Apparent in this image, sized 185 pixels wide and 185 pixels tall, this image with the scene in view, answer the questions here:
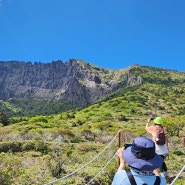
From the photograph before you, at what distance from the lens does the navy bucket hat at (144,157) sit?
140 inches

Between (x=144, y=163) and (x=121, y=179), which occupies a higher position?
(x=144, y=163)

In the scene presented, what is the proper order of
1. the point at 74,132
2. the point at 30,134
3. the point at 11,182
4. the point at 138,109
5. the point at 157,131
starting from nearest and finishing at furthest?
the point at 157,131 < the point at 11,182 < the point at 30,134 < the point at 74,132 < the point at 138,109

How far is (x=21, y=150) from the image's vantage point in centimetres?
2380

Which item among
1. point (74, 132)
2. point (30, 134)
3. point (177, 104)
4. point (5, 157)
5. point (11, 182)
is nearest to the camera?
point (11, 182)

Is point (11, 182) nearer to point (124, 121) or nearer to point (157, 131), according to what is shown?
point (157, 131)

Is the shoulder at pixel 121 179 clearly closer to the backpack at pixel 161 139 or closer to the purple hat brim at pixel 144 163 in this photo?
the purple hat brim at pixel 144 163

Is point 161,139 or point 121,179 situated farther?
point 161,139

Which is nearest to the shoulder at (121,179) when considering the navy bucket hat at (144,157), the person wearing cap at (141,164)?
the person wearing cap at (141,164)

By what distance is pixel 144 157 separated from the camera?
362 cm

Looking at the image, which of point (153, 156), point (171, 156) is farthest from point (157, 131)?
point (171, 156)

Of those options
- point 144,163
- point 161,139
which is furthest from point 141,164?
point 161,139

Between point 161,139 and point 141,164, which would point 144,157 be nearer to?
point 141,164

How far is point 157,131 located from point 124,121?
58.6 meters

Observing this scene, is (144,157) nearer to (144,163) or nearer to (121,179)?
Result: (144,163)
